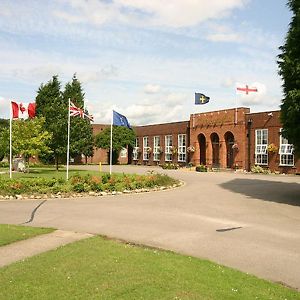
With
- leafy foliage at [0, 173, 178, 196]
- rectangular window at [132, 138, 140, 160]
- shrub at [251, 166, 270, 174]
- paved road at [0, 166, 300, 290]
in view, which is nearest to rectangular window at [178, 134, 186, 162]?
rectangular window at [132, 138, 140, 160]

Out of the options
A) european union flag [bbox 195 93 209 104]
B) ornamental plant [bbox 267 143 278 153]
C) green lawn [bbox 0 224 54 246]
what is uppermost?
european union flag [bbox 195 93 209 104]

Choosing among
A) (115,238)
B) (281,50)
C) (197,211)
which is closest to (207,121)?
(281,50)

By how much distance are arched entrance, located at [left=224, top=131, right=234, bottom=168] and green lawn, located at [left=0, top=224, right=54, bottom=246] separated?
111 ft

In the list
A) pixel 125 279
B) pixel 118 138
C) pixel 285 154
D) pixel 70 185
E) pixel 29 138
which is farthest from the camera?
pixel 118 138

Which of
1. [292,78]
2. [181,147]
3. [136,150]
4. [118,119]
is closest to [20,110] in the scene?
[118,119]

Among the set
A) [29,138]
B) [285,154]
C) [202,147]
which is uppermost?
[29,138]

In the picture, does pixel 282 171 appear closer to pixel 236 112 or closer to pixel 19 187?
pixel 236 112

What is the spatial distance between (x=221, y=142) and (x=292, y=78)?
2654 centimetres

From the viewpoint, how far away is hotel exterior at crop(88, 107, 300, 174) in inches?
1486

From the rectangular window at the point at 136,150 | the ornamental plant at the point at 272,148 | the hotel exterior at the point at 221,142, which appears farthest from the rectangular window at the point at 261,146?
the rectangular window at the point at 136,150

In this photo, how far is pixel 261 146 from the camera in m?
39.2

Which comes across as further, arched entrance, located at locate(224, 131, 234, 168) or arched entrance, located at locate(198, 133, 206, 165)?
arched entrance, located at locate(198, 133, 206, 165)

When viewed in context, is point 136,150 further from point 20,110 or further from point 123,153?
point 20,110

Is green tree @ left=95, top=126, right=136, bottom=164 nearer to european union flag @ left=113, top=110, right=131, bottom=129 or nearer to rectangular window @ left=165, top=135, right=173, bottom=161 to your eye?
rectangular window @ left=165, top=135, right=173, bottom=161
